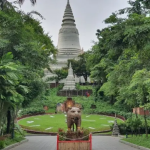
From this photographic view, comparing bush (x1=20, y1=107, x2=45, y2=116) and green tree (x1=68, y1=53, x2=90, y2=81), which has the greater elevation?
green tree (x1=68, y1=53, x2=90, y2=81)

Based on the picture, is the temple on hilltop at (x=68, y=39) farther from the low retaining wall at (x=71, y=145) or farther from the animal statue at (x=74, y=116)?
the low retaining wall at (x=71, y=145)

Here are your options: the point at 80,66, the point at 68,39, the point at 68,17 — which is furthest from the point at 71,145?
the point at 68,17

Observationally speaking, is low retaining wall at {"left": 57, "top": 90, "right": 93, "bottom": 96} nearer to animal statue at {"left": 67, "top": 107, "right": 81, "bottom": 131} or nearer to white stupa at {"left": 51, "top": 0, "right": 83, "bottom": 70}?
white stupa at {"left": 51, "top": 0, "right": 83, "bottom": 70}

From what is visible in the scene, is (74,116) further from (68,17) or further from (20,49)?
(68,17)

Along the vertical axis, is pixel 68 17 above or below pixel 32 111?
above

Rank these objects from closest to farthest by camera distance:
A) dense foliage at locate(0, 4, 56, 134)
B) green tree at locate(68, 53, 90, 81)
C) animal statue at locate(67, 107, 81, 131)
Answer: animal statue at locate(67, 107, 81, 131)
dense foliage at locate(0, 4, 56, 134)
green tree at locate(68, 53, 90, 81)

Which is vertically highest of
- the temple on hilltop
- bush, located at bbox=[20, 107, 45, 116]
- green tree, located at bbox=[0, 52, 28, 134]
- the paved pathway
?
the temple on hilltop

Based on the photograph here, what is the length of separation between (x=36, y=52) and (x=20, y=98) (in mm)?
4450

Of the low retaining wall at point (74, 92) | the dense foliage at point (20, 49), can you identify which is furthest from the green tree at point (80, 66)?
the dense foliage at point (20, 49)

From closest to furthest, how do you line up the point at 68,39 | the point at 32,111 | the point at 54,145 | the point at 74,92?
the point at 54,145 → the point at 32,111 → the point at 74,92 → the point at 68,39

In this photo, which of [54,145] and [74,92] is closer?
[54,145]

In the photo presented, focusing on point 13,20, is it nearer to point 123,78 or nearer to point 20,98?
point 20,98

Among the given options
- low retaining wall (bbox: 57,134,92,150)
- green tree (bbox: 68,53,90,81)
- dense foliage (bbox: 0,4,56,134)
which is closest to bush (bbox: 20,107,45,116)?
dense foliage (bbox: 0,4,56,134)

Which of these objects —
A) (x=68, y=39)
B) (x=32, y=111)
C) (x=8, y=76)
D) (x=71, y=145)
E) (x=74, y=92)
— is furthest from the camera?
(x=68, y=39)
